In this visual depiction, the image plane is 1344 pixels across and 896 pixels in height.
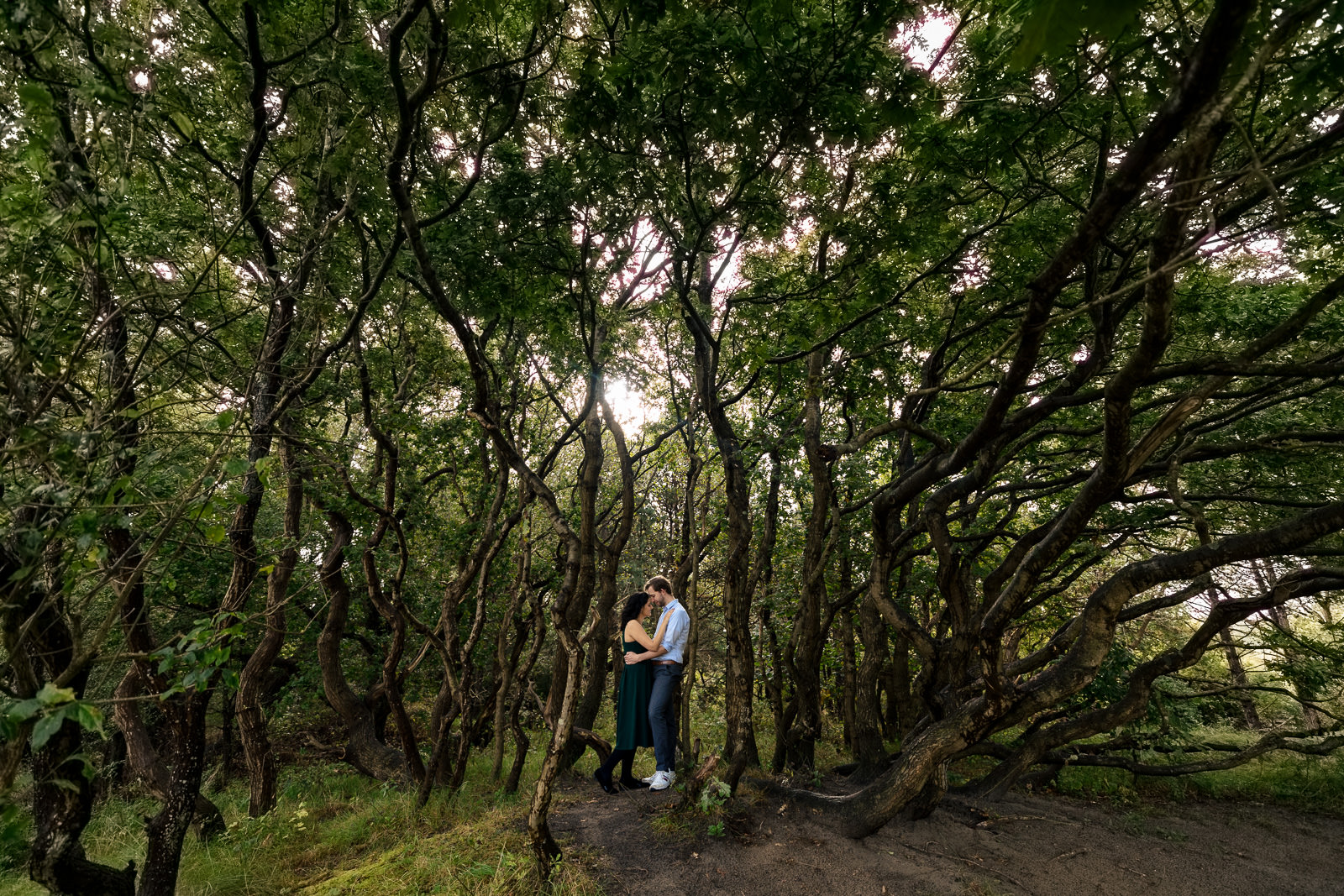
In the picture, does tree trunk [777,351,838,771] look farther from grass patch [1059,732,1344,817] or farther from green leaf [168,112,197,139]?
green leaf [168,112,197,139]

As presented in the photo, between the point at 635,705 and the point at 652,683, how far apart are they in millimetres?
270

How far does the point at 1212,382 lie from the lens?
9.25 feet

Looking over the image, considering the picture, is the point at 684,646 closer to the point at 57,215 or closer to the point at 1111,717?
→ the point at 1111,717

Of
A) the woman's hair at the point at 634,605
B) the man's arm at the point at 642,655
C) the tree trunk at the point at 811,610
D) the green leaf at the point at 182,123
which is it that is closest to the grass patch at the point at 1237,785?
the tree trunk at the point at 811,610

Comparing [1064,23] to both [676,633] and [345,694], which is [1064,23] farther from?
[345,694]

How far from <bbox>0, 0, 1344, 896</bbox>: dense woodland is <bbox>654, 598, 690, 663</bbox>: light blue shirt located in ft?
0.63

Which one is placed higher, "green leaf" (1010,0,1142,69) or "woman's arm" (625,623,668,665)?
"green leaf" (1010,0,1142,69)

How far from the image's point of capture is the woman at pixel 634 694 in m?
5.75

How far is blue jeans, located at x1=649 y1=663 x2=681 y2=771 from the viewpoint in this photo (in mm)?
5586

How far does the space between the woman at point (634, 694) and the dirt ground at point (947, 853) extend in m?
0.45

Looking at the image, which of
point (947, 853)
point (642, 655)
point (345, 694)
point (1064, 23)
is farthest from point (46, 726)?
point (345, 694)

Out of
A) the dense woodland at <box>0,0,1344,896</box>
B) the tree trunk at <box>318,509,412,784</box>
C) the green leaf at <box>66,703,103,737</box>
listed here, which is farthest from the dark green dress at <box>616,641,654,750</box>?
the green leaf at <box>66,703,103,737</box>

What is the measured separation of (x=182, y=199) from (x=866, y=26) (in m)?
6.07

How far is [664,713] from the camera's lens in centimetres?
559
